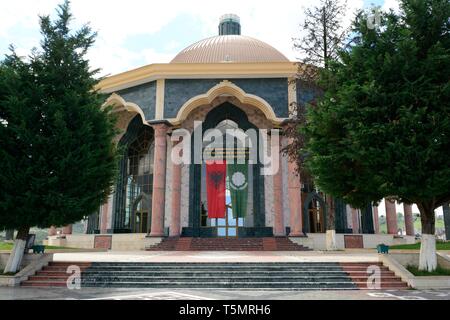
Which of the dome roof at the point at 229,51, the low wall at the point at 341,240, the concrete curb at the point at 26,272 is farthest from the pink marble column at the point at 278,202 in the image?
the concrete curb at the point at 26,272

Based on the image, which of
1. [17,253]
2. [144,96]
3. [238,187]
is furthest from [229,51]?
[17,253]

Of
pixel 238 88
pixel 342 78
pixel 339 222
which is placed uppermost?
pixel 238 88

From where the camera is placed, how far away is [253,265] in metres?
10.8

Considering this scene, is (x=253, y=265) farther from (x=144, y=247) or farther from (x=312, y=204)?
(x=312, y=204)

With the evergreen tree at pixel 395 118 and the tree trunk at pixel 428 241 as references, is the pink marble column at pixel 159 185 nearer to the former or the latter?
the evergreen tree at pixel 395 118

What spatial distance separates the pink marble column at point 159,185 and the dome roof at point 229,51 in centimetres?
894

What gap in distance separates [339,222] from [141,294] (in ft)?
61.4

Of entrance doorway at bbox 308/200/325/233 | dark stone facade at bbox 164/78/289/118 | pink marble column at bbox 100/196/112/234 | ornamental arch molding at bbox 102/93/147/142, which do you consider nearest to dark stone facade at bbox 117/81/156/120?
ornamental arch molding at bbox 102/93/147/142

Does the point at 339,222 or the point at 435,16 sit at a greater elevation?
the point at 435,16

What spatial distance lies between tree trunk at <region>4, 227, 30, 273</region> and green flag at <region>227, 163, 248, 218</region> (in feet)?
44.7

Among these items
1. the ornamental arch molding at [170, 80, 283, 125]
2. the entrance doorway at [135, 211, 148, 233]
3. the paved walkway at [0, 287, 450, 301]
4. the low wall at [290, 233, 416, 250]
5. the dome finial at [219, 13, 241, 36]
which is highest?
the dome finial at [219, 13, 241, 36]

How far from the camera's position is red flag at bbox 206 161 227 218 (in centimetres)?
2277

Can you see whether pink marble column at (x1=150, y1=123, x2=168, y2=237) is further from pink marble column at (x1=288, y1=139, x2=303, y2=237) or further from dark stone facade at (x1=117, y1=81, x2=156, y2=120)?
pink marble column at (x1=288, y1=139, x2=303, y2=237)

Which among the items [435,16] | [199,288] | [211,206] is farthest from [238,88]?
[199,288]
